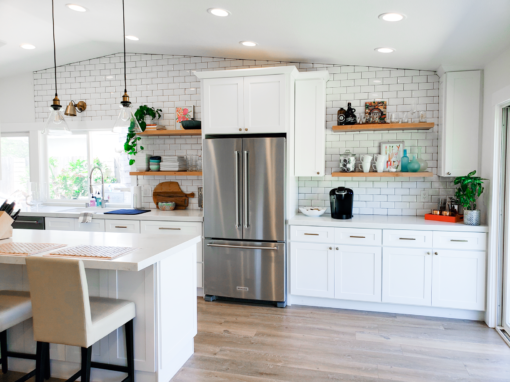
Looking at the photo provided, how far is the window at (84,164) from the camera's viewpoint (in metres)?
5.18

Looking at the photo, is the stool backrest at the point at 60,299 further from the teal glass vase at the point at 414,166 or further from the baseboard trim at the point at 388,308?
the teal glass vase at the point at 414,166

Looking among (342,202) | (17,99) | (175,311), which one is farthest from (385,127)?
(17,99)

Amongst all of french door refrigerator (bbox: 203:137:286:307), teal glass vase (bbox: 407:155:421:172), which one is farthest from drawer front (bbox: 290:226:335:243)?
teal glass vase (bbox: 407:155:421:172)

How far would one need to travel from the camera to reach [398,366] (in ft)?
9.16

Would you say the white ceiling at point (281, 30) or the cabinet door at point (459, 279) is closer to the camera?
the white ceiling at point (281, 30)

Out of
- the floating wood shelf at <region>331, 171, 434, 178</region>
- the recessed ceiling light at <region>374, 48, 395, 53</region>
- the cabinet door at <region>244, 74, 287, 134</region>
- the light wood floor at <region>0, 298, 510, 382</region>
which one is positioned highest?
the recessed ceiling light at <region>374, 48, 395, 53</region>

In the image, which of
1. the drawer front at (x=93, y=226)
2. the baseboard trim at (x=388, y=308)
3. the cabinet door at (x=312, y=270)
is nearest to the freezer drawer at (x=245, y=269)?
the cabinet door at (x=312, y=270)

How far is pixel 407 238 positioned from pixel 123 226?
3077mm

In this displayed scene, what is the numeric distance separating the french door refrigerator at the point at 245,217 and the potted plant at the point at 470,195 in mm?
1707

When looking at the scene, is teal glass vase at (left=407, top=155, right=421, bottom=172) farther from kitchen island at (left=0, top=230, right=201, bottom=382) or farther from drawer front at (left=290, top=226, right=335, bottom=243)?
kitchen island at (left=0, top=230, right=201, bottom=382)

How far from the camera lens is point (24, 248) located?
98.7 inches

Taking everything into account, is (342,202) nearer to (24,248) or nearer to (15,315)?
(24,248)

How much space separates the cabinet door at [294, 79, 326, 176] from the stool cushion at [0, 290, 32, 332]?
278cm

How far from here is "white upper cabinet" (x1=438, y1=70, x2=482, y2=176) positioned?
12.4ft
